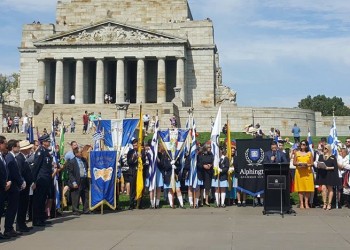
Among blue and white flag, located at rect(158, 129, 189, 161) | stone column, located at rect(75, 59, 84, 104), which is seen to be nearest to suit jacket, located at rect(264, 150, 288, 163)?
blue and white flag, located at rect(158, 129, 189, 161)

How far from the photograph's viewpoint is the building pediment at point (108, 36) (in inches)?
2411

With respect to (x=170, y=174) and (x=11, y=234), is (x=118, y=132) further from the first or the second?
(x=11, y=234)

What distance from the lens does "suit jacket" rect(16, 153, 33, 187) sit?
13266 millimetres

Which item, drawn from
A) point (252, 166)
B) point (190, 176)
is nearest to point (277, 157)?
point (252, 166)

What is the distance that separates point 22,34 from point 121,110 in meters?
35.2

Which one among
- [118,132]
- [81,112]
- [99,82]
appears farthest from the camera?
[99,82]

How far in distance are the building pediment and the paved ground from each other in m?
45.9

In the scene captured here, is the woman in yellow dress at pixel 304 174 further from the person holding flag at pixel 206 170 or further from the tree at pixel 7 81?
the tree at pixel 7 81

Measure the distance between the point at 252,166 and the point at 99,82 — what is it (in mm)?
45285

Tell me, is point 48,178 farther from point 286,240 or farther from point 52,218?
point 286,240

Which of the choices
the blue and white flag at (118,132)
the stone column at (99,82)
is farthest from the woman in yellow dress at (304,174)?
the stone column at (99,82)

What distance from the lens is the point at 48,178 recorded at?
1512 centimetres

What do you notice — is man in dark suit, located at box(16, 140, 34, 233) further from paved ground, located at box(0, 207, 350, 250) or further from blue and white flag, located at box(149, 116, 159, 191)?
blue and white flag, located at box(149, 116, 159, 191)

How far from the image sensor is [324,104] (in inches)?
4929
